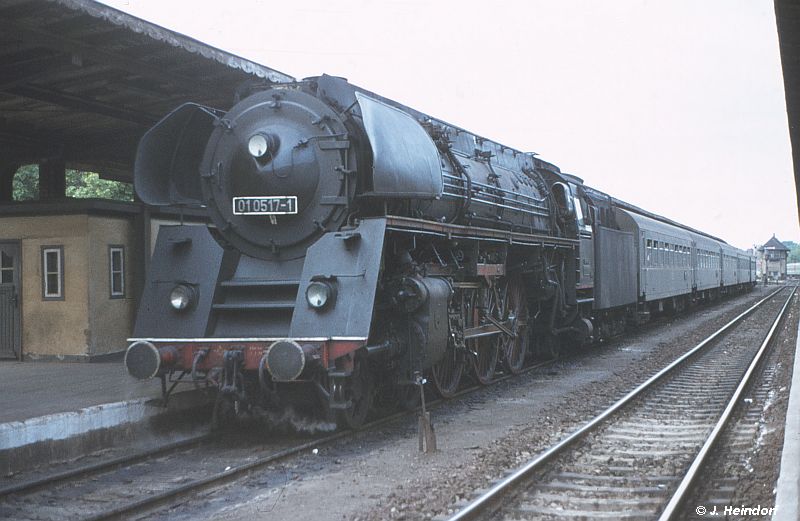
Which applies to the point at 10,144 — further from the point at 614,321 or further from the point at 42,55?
the point at 614,321

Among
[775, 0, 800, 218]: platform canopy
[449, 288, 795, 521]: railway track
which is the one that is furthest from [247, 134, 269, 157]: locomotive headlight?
[775, 0, 800, 218]: platform canopy

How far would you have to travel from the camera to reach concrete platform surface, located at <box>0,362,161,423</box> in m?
7.45

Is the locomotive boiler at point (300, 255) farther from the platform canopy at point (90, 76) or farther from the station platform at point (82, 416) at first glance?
the platform canopy at point (90, 76)

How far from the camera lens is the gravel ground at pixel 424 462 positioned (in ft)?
17.8

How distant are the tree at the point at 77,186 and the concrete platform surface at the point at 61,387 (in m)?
26.8

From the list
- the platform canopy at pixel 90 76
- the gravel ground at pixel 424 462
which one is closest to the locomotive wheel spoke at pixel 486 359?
the gravel ground at pixel 424 462

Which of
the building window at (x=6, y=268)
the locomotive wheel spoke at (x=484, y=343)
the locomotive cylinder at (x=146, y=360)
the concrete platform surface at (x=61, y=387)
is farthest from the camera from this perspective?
the building window at (x=6, y=268)

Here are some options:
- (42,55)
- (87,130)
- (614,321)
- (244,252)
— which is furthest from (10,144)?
(614,321)

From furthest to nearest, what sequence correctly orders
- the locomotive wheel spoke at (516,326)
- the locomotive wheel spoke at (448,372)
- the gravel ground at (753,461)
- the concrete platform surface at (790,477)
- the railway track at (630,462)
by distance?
the locomotive wheel spoke at (516,326) < the locomotive wheel spoke at (448,372) < the gravel ground at (753,461) < the railway track at (630,462) < the concrete platform surface at (790,477)

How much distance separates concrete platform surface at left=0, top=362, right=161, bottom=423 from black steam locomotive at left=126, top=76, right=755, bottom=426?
2.73ft

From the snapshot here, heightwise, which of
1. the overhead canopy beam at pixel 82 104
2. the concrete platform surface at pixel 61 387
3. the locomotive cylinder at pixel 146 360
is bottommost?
the concrete platform surface at pixel 61 387

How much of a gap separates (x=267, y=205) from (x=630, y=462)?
3989mm

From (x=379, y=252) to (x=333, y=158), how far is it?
3.56 feet

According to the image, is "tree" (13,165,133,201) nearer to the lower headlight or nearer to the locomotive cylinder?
the locomotive cylinder
